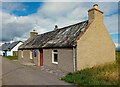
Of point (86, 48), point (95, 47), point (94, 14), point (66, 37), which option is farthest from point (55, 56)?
point (94, 14)

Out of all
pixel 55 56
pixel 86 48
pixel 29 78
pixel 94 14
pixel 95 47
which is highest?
pixel 94 14

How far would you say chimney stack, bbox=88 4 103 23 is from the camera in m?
15.6

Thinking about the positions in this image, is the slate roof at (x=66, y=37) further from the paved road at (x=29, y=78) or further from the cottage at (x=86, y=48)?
the paved road at (x=29, y=78)

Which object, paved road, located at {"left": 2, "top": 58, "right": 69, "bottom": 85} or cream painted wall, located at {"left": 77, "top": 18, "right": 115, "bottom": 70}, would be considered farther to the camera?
cream painted wall, located at {"left": 77, "top": 18, "right": 115, "bottom": 70}

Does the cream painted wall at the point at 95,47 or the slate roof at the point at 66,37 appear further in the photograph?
the slate roof at the point at 66,37

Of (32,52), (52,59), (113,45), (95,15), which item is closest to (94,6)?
(95,15)

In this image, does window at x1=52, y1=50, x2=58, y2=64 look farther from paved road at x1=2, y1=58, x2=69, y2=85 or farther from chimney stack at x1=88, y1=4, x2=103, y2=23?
Result: chimney stack at x1=88, y1=4, x2=103, y2=23

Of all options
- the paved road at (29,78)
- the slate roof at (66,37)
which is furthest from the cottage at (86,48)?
the paved road at (29,78)

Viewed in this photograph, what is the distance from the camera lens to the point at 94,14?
15.6 m

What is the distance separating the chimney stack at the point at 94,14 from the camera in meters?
15.6

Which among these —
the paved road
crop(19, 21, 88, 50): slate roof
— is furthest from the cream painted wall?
Answer: the paved road

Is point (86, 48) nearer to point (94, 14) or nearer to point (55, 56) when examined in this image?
point (94, 14)

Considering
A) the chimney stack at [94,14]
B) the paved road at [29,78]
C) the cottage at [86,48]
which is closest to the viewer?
the paved road at [29,78]

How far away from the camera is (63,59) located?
15.8 meters
